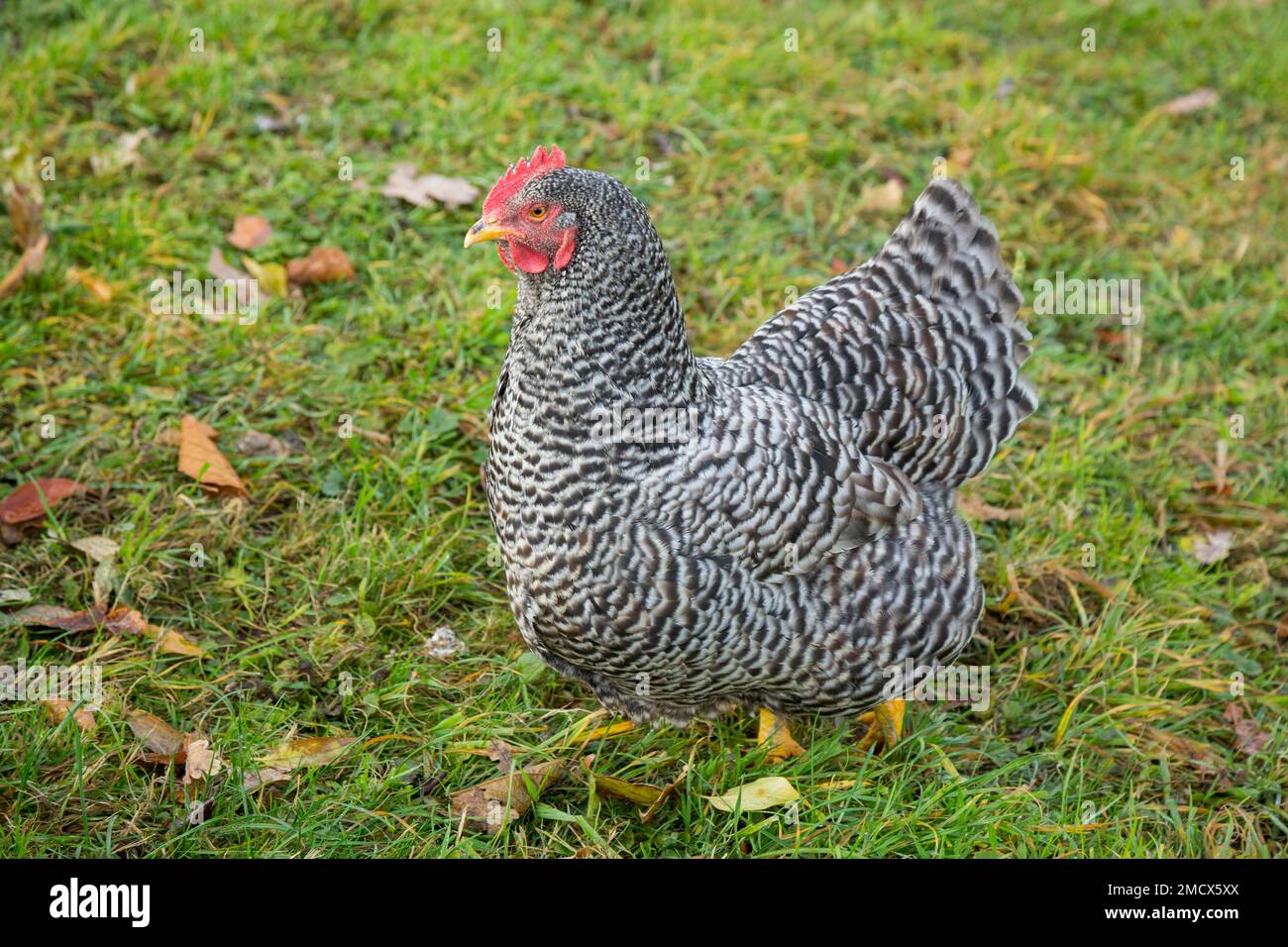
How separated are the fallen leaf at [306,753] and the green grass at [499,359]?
1.7 inches

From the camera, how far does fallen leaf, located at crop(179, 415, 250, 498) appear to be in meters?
3.88

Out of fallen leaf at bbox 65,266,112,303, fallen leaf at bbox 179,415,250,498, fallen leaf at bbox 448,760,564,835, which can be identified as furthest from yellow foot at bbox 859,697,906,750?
fallen leaf at bbox 65,266,112,303

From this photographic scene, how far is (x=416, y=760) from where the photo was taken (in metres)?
3.31

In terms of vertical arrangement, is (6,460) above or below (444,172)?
below

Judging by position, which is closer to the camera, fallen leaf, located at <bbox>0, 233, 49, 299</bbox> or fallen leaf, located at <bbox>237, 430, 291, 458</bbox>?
fallen leaf, located at <bbox>237, 430, 291, 458</bbox>

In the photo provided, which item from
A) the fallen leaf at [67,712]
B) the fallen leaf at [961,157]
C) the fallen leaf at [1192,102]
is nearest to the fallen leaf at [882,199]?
the fallen leaf at [961,157]

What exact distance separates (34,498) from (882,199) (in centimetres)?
371

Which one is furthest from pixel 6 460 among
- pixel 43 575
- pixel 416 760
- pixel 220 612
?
pixel 416 760

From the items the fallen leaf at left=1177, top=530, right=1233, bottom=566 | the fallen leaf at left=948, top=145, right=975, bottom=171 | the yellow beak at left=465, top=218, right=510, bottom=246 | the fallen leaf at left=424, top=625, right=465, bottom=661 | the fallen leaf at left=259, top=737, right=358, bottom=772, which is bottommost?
the fallen leaf at left=259, top=737, right=358, bottom=772

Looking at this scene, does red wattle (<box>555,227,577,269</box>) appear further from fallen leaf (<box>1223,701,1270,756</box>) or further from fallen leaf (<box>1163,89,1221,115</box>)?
fallen leaf (<box>1163,89,1221,115</box>)

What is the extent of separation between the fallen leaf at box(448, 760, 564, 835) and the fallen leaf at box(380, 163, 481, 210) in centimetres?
272

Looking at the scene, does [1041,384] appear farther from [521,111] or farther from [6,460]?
[6,460]

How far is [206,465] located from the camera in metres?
3.89
